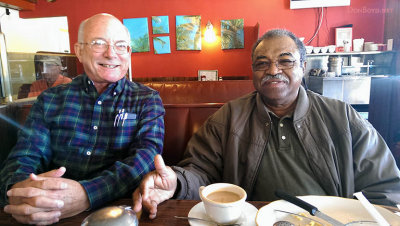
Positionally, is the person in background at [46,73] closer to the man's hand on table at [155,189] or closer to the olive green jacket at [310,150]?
the olive green jacket at [310,150]

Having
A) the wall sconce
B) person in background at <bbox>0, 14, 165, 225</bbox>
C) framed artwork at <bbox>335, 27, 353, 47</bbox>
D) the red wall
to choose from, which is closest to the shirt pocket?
person in background at <bbox>0, 14, 165, 225</bbox>

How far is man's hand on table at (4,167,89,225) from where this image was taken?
753 millimetres

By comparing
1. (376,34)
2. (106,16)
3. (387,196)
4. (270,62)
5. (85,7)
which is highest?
(85,7)

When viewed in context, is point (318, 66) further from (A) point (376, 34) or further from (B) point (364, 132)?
(B) point (364, 132)

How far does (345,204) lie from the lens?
27.1 inches

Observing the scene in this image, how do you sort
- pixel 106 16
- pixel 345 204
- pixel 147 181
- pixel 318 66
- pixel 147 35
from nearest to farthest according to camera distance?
pixel 345 204
pixel 147 181
pixel 106 16
pixel 318 66
pixel 147 35

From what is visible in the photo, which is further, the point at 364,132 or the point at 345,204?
the point at 364,132

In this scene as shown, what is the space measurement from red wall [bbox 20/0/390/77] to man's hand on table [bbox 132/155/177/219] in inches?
197

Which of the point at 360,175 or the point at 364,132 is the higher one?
the point at 364,132

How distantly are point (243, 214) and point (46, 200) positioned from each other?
605 mm

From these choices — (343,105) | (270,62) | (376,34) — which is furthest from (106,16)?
(376,34)

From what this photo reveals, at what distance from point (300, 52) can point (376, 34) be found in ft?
17.8

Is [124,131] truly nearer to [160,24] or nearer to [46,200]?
[46,200]

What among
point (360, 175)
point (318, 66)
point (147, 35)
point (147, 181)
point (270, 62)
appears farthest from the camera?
point (147, 35)
